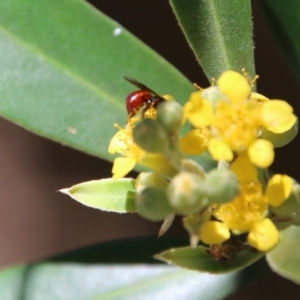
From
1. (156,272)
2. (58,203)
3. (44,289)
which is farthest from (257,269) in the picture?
(58,203)

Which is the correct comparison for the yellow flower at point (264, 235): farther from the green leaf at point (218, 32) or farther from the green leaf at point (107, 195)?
the green leaf at point (218, 32)

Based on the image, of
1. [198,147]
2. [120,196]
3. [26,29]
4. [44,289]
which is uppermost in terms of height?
[26,29]

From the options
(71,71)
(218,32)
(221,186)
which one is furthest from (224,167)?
(71,71)

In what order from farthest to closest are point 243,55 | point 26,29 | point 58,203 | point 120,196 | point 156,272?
point 58,203 < point 156,272 < point 26,29 < point 243,55 < point 120,196

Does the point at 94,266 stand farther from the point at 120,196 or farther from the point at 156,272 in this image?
the point at 120,196

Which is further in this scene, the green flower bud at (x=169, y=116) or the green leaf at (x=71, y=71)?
the green leaf at (x=71, y=71)

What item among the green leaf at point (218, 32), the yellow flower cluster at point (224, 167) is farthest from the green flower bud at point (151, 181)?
the green leaf at point (218, 32)
